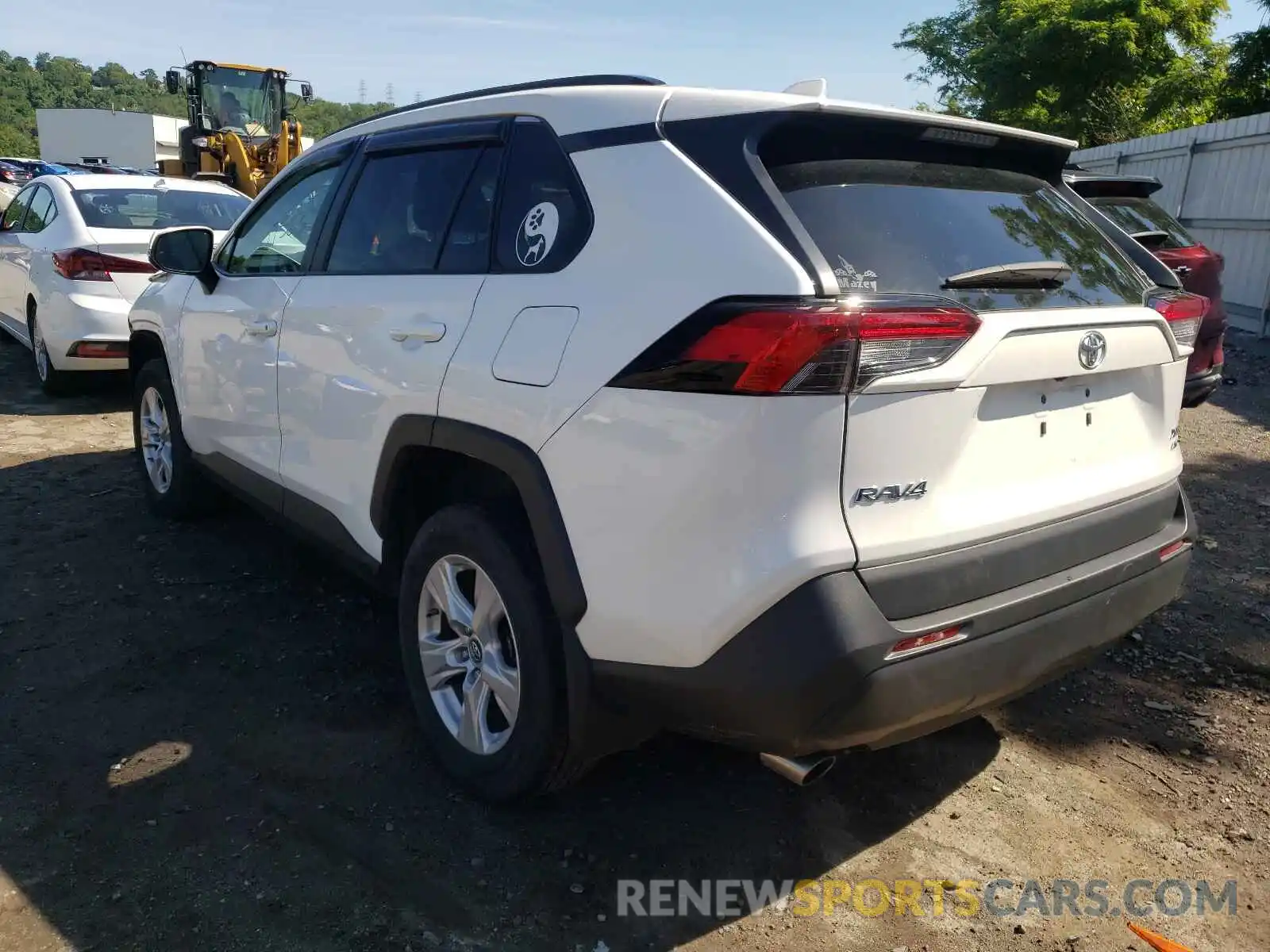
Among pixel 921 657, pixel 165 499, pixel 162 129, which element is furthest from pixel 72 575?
pixel 162 129

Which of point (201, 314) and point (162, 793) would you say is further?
point (201, 314)

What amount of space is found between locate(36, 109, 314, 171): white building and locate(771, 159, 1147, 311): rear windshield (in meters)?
39.4

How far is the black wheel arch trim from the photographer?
7.94 feet

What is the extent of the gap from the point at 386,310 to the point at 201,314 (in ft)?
5.70

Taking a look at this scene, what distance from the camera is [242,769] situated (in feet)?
10.2

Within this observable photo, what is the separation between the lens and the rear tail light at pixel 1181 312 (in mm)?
2861

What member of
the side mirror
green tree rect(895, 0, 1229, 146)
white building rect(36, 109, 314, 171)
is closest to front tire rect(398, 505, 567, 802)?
the side mirror

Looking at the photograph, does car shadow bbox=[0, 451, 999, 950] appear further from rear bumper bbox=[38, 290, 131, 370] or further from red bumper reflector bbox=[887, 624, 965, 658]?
rear bumper bbox=[38, 290, 131, 370]

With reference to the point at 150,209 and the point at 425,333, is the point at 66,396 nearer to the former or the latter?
the point at 150,209

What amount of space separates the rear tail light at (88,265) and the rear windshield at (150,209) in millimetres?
361

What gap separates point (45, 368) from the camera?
7.98 metres

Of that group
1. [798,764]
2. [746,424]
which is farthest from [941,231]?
[798,764]

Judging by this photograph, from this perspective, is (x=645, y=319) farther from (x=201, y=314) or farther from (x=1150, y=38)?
(x=1150, y=38)

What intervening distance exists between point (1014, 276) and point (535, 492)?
1257 millimetres
